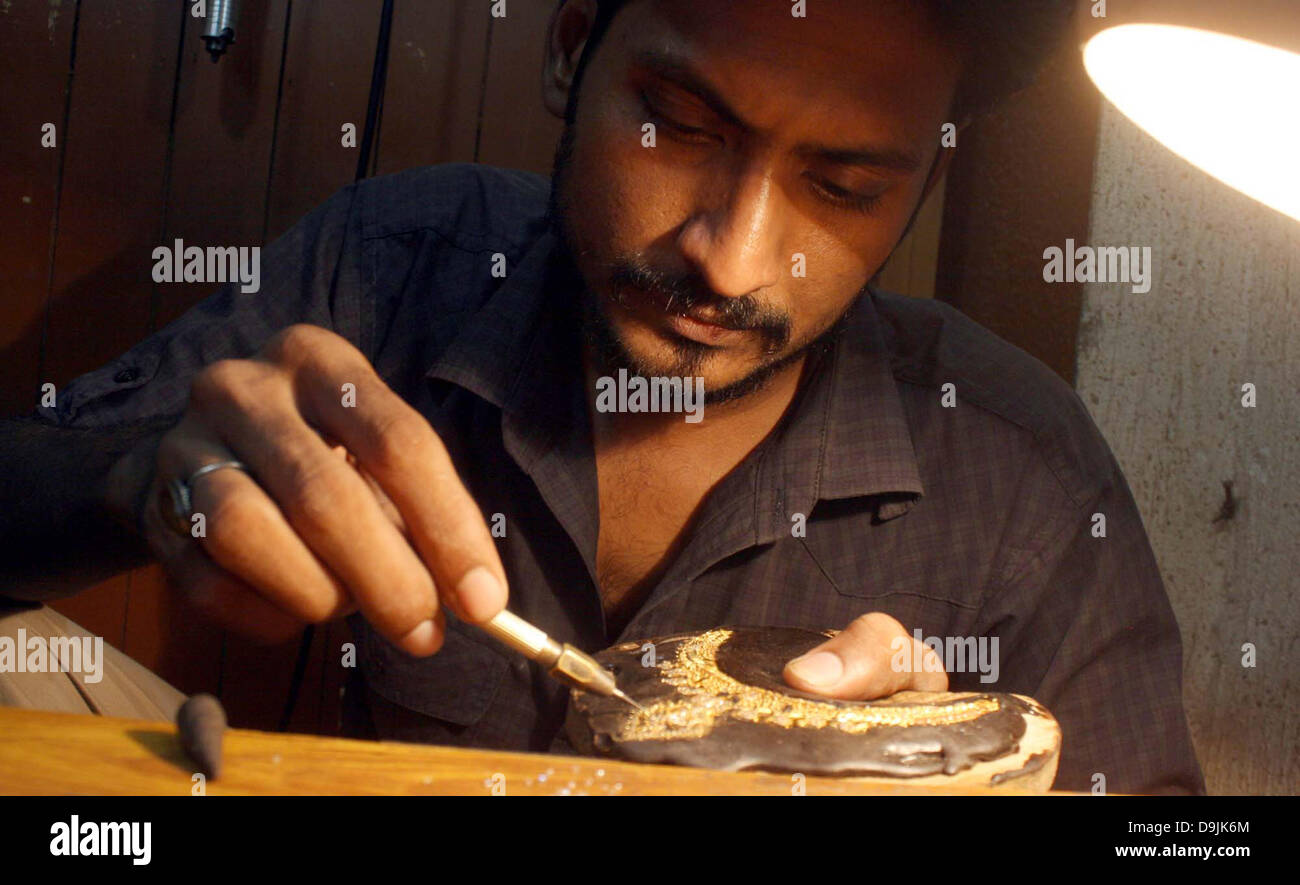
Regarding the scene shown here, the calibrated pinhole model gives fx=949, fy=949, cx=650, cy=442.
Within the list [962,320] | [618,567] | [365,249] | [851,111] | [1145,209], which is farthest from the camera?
[1145,209]

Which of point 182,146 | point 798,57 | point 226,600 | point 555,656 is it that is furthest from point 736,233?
point 182,146

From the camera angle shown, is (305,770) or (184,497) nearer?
(305,770)

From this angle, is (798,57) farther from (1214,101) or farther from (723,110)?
(1214,101)

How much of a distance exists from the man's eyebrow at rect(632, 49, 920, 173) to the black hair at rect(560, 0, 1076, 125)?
163 millimetres

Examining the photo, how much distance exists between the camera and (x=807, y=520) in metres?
1.44

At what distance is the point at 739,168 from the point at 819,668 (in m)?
0.61

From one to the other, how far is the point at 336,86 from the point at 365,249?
0.51m

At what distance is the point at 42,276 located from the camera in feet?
5.95

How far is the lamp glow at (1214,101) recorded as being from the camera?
31.3 inches

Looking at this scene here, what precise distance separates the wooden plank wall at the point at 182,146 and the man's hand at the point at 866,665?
4.74 ft

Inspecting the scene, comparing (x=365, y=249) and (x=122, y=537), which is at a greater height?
(x=365, y=249)
